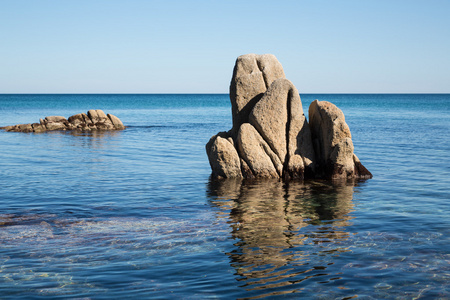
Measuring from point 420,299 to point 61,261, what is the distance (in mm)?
8170

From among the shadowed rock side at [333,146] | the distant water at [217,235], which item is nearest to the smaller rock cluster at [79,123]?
the distant water at [217,235]

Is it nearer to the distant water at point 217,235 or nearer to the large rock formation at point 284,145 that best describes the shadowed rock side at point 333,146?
the large rock formation at point 284,145

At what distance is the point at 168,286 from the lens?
970 centimetres

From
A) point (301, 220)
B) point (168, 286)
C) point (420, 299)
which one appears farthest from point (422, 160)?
point (168, 286)

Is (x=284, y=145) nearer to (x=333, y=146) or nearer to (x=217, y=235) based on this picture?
(x=333, y=146)

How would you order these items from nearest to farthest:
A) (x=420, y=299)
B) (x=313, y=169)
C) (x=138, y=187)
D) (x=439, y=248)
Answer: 1. (x=420, y=299)
2. (x=439, y=248)
3. (x=138, y=187)
4. (x=313, y=169)

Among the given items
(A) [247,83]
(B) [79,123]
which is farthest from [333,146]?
(B) [79,123]

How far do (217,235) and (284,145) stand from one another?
1041cm

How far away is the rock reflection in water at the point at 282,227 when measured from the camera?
10.4 meters

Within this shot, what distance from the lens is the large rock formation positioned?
22.2 metres

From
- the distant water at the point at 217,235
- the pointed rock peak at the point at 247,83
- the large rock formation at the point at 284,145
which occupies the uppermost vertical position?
the pointed rock peak at the point at 247,83

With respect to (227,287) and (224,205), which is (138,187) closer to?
(224,205)

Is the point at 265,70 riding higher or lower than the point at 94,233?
higher

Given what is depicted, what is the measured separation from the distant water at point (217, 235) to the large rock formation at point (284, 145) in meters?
1.17
